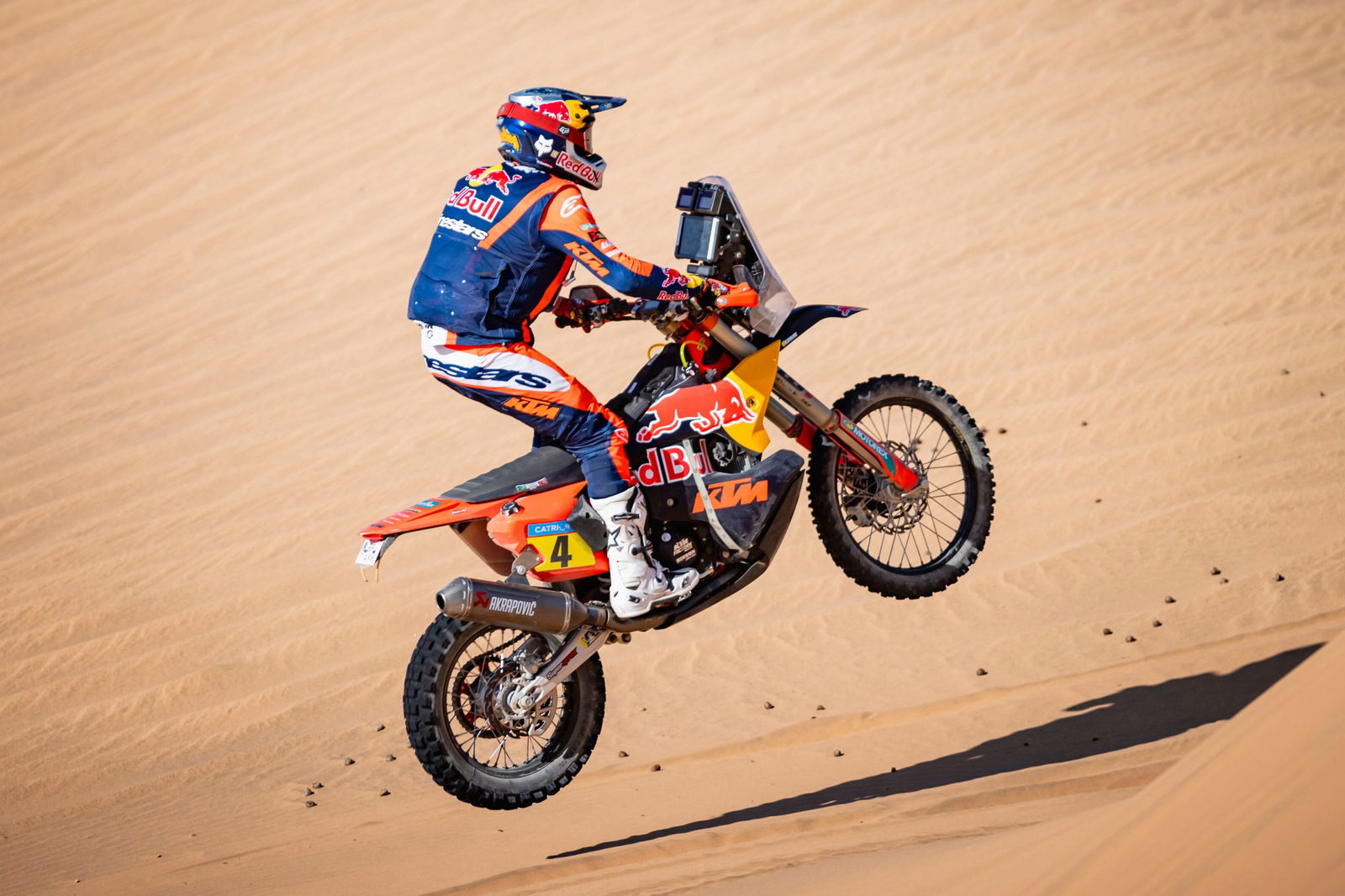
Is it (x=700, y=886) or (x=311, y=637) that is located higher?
(x=311, y=637)

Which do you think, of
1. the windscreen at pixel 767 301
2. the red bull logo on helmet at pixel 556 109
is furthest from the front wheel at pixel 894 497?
the red bull logo on helmet at pixel 556 109

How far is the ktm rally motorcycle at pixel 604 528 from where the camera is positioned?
514 cm

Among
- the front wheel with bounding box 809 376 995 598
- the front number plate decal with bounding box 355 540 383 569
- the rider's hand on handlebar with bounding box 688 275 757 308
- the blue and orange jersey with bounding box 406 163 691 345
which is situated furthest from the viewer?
the front wheel with bounding box 809 376 995 598

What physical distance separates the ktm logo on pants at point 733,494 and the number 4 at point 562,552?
1.72 ft

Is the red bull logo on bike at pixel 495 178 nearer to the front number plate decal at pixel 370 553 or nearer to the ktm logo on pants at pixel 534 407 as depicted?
the ktm logo on pants at pixel 534 407

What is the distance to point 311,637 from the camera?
8617mm

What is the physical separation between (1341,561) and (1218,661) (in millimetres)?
1108

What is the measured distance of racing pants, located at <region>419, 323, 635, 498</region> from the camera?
17.0 ft

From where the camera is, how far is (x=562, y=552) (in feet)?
17.4

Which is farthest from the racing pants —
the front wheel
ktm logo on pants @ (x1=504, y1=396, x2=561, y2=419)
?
the front wheel

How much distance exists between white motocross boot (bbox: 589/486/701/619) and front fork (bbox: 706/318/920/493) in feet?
2.64

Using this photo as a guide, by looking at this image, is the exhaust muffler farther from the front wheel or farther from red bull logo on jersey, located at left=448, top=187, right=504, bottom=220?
red bull logo on jersey, located at left=448, top=187, right=504, bottom=220

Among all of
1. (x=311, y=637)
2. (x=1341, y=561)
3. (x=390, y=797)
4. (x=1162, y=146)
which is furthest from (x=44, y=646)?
(x=1162, y=146)

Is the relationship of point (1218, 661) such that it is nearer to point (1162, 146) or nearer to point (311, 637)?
point (311, 637)
